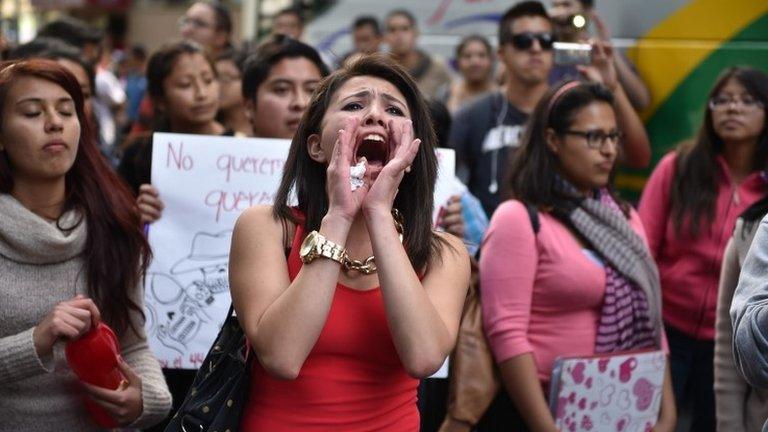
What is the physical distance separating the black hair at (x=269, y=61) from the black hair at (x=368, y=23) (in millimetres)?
5083

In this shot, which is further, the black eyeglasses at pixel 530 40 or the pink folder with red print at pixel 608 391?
the black eyeglasses at pixel 530 40

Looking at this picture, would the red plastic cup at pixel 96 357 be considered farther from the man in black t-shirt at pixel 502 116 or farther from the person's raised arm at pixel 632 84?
the person's raised arm at pixel 632 84

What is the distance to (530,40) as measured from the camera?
21.1 feet

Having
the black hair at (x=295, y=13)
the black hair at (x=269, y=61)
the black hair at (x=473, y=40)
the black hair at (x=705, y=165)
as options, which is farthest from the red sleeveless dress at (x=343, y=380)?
the black hair at (x=295, y=13)

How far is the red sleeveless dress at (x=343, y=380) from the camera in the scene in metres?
2.94

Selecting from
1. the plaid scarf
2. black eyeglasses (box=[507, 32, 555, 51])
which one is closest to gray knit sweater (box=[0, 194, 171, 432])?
the plaid scarf

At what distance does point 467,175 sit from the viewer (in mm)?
6402

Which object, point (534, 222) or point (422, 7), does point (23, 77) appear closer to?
point (534, 222)

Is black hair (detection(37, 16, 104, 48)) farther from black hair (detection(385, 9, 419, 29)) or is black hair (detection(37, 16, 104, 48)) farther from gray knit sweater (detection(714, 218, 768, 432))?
gray knit sweater (detection(714, 218, 768, 432))

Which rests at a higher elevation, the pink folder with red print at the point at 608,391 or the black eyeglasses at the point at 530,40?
the black eyeglasses at the point at 530,40

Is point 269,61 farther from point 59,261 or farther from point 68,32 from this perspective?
point 68,32

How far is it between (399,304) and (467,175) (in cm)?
360

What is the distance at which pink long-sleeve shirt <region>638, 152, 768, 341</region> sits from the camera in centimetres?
519

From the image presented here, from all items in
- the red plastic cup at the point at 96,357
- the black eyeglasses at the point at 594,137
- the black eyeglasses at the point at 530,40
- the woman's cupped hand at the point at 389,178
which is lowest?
the red plastic cup at the point at 96,357
